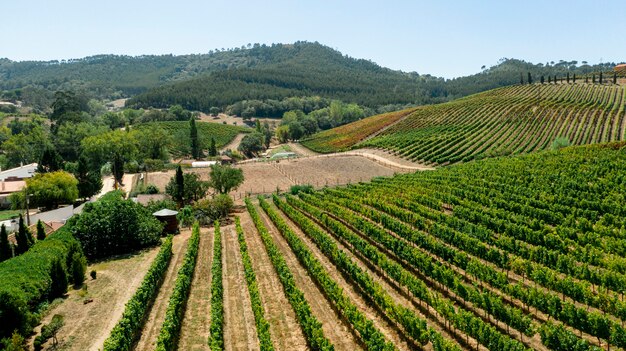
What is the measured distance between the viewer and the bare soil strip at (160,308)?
2439 centimetres

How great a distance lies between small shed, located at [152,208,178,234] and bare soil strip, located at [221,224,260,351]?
11.5 meters

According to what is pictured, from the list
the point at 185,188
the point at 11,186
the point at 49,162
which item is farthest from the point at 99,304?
the point at 49,162

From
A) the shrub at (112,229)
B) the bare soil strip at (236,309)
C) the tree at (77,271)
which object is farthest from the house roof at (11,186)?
the bare soil strip at (236,309)

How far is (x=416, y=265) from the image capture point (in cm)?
3025

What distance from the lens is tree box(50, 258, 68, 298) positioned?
3200 centimetres

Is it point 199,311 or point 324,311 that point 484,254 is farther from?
point 199,311

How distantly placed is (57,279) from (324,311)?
A: 19525 mm

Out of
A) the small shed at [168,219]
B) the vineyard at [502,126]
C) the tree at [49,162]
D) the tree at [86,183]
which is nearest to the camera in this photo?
the small shed at [168,219]

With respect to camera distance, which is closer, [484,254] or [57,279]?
[484,254]

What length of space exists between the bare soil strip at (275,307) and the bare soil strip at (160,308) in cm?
538

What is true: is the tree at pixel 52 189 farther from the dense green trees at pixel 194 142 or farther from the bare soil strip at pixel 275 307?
the dense green trees at pixel 194 142

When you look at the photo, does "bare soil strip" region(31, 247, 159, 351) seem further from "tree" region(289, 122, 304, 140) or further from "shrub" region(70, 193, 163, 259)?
"tree" region(289, 122, 304, 140)

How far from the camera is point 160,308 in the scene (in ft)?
94.5

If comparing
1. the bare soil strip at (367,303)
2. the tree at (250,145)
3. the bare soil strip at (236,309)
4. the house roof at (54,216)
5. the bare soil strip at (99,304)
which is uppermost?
the tree at (250,145)
